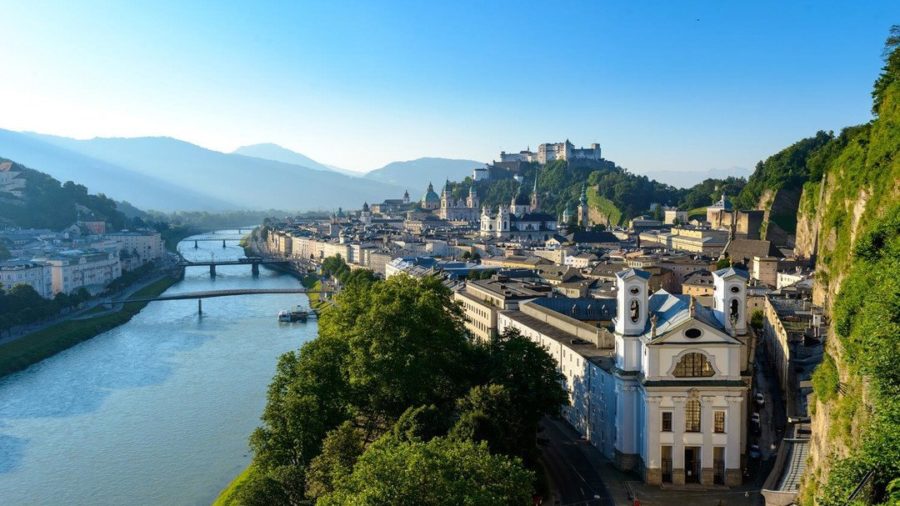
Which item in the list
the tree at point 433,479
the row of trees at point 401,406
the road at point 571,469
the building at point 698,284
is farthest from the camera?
the building at point 698,284

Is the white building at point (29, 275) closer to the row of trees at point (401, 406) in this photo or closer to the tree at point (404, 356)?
the row of trees at point (401, 406)

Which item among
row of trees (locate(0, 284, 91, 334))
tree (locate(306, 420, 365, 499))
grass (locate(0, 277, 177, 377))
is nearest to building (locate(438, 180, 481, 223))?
grass (locate(0, 277, 177, 377))

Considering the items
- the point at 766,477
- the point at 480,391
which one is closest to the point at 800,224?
the point at 766,477

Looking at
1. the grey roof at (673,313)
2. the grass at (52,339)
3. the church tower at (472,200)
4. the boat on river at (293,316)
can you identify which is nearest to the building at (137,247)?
the grass at (52,339)

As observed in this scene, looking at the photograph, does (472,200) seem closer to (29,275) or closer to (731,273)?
(29,275)

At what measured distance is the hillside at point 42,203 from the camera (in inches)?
3054

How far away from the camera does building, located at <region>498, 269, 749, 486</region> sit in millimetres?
16172

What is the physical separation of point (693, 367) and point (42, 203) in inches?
3139

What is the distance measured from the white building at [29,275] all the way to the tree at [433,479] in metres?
38.8

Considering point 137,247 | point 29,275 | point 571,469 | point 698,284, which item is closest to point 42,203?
point 137,247

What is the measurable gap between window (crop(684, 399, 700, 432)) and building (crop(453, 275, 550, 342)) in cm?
1205

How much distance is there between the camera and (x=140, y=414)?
2564 centimetres

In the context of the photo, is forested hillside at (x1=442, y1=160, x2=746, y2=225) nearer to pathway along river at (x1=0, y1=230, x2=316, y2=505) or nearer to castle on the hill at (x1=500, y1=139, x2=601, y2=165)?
castle on the hill at (x1=500, y1=139, x2=601, y2=165)

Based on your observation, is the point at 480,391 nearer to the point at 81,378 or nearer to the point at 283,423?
the point at 283,423
